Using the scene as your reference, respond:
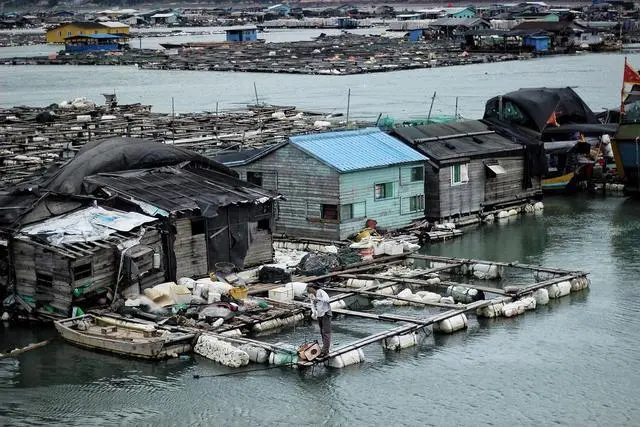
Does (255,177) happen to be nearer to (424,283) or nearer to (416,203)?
(416,203)

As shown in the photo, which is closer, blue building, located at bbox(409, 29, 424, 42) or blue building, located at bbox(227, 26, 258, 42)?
blue building, located at bbox(409, 29, 424, 42)

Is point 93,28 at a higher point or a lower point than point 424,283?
higher

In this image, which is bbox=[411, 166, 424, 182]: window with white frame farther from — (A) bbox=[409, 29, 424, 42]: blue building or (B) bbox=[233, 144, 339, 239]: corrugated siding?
(A) bbox=[409, 29, 424, 42]: blue building

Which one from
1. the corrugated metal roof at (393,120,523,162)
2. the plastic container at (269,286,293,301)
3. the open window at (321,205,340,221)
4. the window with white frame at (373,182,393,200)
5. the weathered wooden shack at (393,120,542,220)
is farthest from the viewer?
the corrugated metal roof at (393,120,523,162)

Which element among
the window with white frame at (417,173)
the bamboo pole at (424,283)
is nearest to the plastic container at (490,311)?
the bamboo pole at (424,283)

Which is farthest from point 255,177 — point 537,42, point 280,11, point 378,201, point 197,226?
point 280,11

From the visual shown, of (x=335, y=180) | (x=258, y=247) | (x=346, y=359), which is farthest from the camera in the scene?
(x=335, y=180)

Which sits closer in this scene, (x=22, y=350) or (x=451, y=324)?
(x=22, y=350)

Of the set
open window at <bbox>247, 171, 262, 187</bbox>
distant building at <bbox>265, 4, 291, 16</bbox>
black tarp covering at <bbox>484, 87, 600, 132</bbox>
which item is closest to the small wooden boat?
open window at <bbox>247, 171, 262, 187</bbox>
